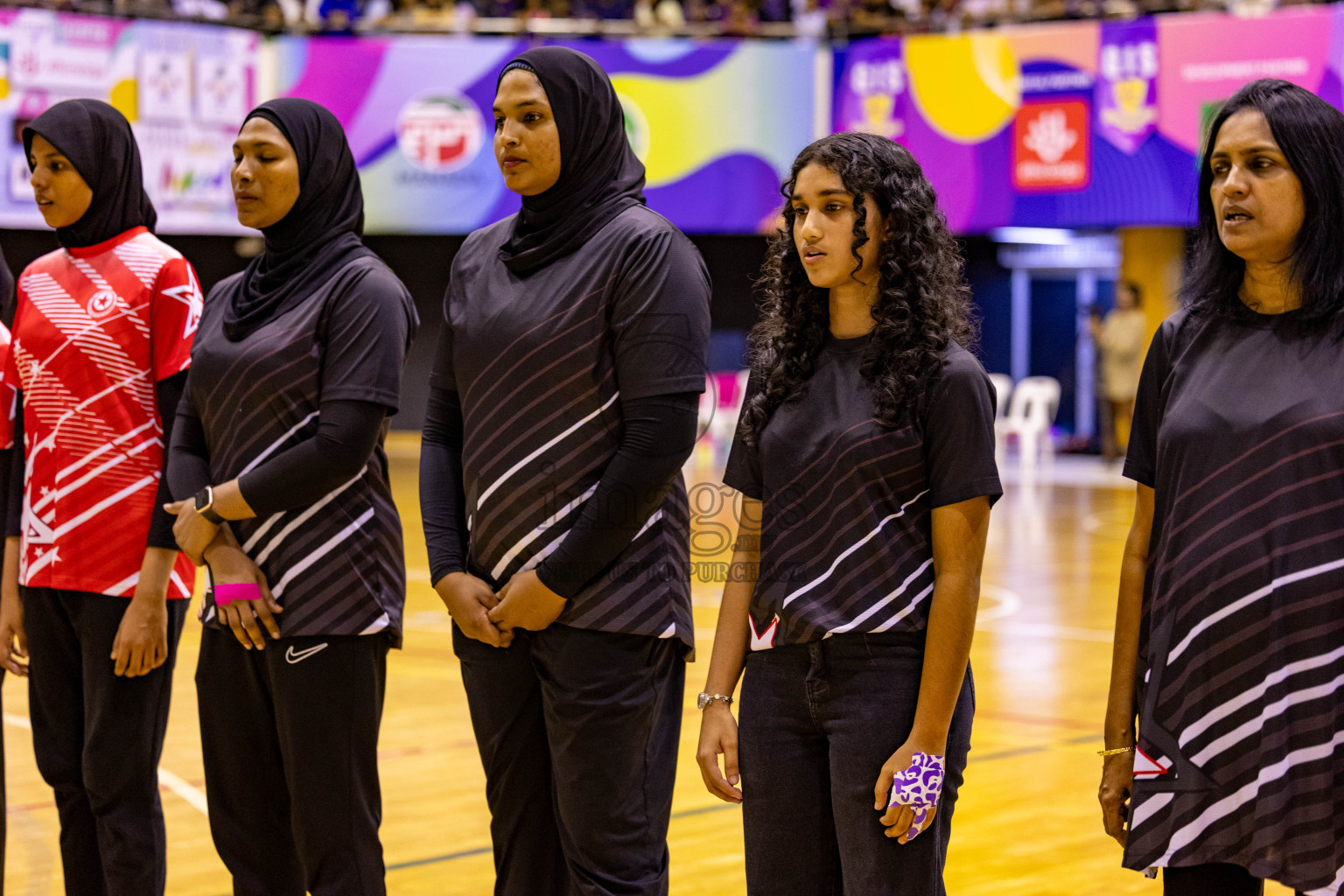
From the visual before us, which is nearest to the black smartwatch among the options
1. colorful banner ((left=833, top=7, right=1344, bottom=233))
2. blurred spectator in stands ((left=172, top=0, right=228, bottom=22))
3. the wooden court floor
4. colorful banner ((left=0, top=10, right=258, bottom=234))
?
the wooden court floor

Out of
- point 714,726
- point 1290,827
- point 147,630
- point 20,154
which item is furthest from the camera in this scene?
point 20,154

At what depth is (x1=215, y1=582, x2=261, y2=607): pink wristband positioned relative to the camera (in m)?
2.48

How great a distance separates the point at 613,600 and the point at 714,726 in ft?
0.86

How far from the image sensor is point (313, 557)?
2521 mm

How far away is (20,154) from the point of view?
1302 cm

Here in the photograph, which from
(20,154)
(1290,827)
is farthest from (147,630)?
(20,154)

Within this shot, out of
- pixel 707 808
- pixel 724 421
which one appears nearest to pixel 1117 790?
pixel 707 808

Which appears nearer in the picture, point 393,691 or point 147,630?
point 147,630

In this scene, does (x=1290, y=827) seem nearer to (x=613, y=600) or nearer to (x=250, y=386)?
(x=613, y=600)

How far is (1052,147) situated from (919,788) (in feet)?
42.0

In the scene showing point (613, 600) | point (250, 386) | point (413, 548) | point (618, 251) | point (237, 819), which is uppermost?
point (618, 251)

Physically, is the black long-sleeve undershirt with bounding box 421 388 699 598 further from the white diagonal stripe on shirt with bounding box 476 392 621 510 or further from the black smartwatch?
the black smartwatch

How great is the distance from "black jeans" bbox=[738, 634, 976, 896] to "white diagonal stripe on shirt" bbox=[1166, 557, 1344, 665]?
1.06 feet

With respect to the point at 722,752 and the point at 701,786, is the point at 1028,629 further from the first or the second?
the point at 722,752
